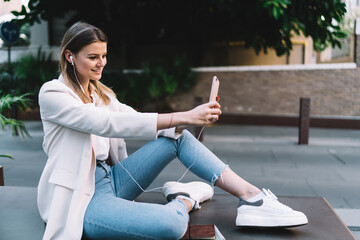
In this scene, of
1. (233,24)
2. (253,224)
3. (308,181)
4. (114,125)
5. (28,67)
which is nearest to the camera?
(114,125)

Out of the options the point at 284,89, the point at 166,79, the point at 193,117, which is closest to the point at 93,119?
the point at 193,117

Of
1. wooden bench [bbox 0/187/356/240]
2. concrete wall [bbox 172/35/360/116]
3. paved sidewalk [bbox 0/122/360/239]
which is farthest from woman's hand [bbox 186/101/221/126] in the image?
concrete wall [bbox 172/35/360/116]

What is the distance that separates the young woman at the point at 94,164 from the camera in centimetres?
209

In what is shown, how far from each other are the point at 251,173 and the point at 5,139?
5.56 meters

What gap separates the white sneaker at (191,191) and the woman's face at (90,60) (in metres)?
1.03

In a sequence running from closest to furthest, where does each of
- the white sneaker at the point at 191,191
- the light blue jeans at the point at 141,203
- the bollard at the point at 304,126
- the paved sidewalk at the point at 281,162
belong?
the light blue jeans at the point at 141,203
the white sneaker at the point at 191,191
the paved sidewalk at the point at 281,162
the bollard at the point at 304,126

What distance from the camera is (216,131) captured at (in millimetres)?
9641

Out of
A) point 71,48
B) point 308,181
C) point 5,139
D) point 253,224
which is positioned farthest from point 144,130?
point 5,139

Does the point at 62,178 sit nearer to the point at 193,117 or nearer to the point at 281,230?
the point at 193,117

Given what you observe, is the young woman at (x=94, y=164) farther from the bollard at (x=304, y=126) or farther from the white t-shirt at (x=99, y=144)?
the bollard at (x=304, y=126)

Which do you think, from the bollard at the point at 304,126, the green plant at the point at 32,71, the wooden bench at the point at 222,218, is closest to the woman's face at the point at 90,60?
the wooden bench at the point at 222,218

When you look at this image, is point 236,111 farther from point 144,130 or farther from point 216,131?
point 144,130

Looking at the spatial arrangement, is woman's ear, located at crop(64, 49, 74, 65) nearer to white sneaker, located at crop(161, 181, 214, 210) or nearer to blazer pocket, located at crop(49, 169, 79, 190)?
blazer pocket, located at crop(49, 169, 79, 190)

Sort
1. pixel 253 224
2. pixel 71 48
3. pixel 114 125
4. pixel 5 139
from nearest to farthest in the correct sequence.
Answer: pixel 114 125
pixel 71 48
pixel 253 224
pixel 5 139
